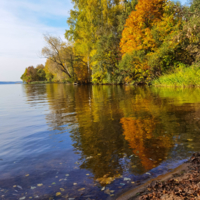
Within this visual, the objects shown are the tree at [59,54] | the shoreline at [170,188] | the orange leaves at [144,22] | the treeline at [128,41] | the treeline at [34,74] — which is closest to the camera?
the shoreline at [170,188]

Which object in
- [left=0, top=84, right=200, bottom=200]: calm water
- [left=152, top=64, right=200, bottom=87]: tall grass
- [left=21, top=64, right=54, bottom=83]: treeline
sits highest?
[left=21, top=64, right=54, bottom=83]: treeline

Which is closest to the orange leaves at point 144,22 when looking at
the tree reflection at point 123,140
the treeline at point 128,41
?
the treeline at point 128,41

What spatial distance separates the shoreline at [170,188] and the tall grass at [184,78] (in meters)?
18.3

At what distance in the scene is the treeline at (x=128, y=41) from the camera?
24.0m

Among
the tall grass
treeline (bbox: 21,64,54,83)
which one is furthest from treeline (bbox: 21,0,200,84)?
A: treeline (bbox: 21,64,54,83)

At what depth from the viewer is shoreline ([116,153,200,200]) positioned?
2532 mm

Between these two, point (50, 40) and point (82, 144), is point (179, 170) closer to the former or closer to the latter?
point (82, 144)

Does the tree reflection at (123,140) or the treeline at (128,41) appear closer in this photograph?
the tree reflection at (123,140)

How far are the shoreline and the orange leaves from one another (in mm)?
26478

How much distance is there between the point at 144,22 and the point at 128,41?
12.6 feet

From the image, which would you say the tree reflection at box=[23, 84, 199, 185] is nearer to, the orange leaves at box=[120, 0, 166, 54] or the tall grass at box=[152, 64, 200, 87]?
the tall grass at box=[152, 64, 200, 87]

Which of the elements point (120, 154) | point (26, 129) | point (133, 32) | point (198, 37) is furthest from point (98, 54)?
point (120, 154)

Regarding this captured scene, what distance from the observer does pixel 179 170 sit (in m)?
3.51

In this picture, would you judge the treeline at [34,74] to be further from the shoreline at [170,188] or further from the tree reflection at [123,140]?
the shoreline at [170,188]
